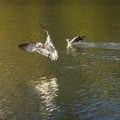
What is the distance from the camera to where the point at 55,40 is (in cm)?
6669

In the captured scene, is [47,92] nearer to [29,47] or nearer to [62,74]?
[29,47]

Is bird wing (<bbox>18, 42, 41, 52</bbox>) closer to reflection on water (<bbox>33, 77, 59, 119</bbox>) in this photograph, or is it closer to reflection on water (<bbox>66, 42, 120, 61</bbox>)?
reflection on water (<bbox>33, 77, 59, 119</bbox>)


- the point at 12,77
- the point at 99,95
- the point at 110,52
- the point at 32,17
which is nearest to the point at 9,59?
the point at 12,77

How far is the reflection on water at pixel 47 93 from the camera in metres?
36.6

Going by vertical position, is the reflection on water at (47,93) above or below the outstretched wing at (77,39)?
below

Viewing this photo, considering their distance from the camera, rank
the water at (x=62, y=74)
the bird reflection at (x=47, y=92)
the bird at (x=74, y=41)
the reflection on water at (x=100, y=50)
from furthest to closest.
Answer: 1. the bird at (x=74, y=41)
2. the reflection on water at (x=100, y=50)
3. the bird reflection at (x=47, y=92)
4. the water at (x=62, y=74)

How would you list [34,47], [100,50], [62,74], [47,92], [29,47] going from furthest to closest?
[100,50]
[62,74]
[34,47]
[29,47]
[47,92]

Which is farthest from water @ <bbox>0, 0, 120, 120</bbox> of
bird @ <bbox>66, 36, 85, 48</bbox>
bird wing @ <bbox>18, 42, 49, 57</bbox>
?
bird wing @ <bbox>18, 42, 49, 57</bbox>

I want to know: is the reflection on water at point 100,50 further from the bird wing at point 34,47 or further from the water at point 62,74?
the bird wing at point 34,47

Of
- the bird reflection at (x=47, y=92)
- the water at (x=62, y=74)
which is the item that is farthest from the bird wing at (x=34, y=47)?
the water at (x=62, y=74)

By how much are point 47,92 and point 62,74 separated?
6.97 m

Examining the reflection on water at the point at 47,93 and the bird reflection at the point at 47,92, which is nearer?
the reflection on water at the point at 47,93

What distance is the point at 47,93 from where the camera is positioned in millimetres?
40719

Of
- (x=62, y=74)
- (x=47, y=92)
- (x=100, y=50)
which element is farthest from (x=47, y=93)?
(x=100, y=50)
